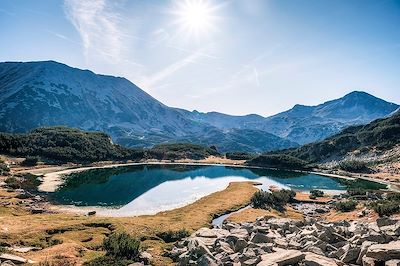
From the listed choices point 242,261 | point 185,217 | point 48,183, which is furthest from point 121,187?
point 242,261

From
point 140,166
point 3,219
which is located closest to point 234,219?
point 3,219

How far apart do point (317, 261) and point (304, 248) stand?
4.04m

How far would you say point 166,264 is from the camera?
31500mm

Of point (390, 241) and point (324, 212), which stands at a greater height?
point (390, 241)

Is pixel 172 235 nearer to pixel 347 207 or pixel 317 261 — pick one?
pixel 317 261

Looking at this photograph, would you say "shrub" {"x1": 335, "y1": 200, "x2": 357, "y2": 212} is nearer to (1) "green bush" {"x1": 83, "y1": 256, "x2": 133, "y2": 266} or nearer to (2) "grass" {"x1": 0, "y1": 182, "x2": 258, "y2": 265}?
(2) "grass" {"x1": 0, "y1": 182, "x2": 258, "y2": 265}

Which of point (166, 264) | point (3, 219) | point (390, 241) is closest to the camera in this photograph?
point (390, 241)

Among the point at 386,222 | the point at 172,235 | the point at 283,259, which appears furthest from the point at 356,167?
the point at 283,259

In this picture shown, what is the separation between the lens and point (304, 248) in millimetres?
25734

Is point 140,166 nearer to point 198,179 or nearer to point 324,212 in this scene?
point 198,179

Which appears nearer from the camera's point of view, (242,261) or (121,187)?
(242,261)

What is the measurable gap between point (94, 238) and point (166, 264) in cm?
1559

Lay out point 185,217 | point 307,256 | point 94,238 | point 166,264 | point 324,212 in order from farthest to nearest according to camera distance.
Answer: point 324,212 < point 185,217 < point 94,238 < point 166,264 < point 307,256

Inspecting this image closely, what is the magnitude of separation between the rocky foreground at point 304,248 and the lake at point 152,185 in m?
43.9
